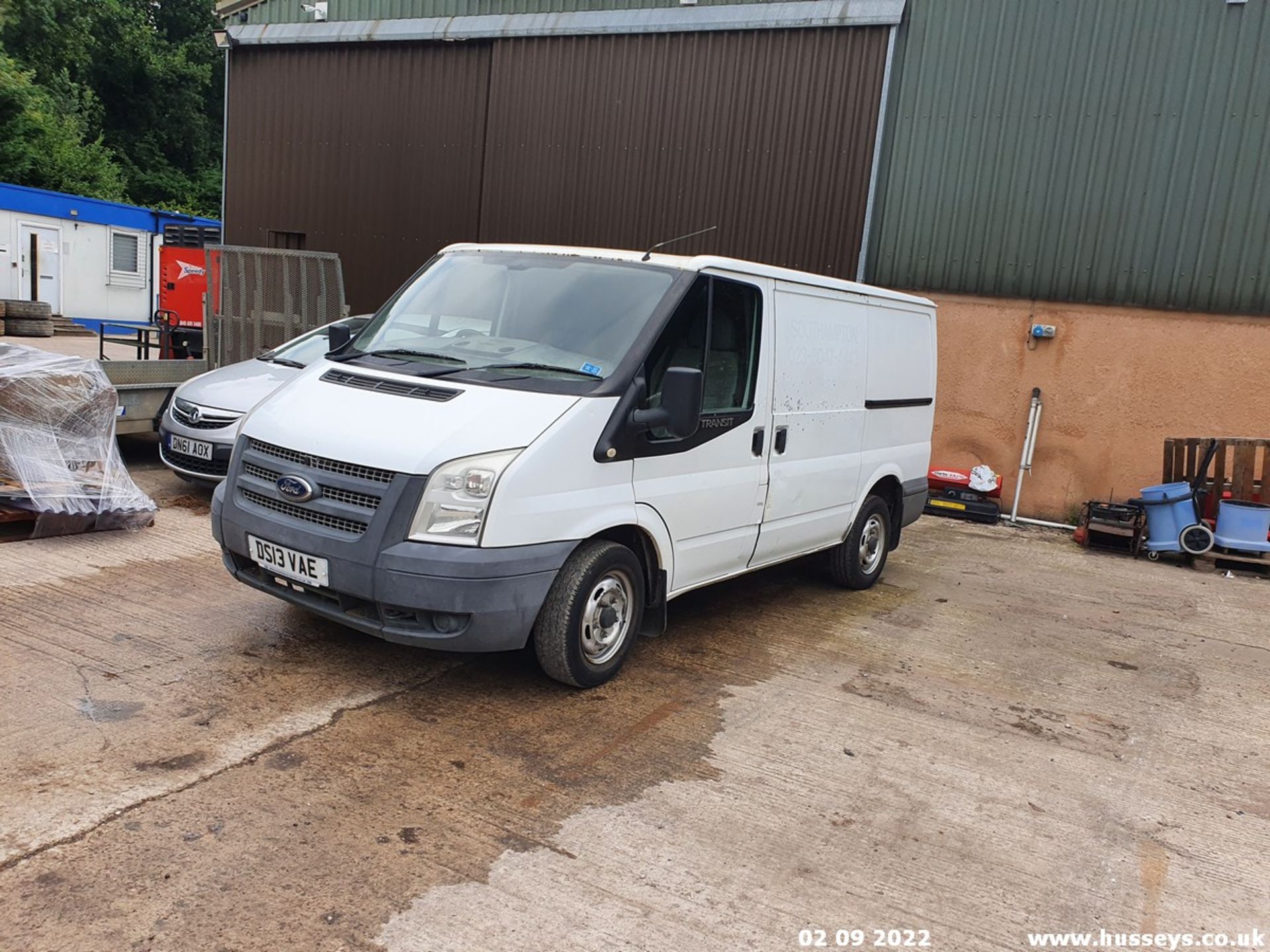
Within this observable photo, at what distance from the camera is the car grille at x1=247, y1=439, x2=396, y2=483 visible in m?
4.02

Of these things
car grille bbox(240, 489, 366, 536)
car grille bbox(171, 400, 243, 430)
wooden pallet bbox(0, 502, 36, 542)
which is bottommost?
wooden pallet bbox(0, 502, 36, 542)

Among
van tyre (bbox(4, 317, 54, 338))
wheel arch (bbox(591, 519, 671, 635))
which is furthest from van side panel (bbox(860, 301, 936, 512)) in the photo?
van tyre (bbox(4, 317, 54, 338))

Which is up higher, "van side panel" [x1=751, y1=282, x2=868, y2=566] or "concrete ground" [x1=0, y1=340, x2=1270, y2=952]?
"van side panel" [x1=751, y1=282, x2=868, y2=566]

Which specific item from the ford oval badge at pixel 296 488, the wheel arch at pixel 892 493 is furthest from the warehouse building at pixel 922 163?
the ford oval badge at pixel 296 488

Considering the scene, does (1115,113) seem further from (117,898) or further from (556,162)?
(117,898)

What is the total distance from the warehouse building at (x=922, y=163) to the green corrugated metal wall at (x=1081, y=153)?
0.07ft

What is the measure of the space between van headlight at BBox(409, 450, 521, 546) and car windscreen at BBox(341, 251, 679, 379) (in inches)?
25.5

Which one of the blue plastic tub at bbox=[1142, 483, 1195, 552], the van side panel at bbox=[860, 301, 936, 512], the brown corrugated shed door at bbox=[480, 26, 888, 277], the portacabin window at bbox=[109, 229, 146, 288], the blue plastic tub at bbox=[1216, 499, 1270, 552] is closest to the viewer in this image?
the van side panel at bbox=[860, 301, 936, 512]

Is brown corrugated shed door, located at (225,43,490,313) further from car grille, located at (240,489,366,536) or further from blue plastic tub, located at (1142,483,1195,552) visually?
car grille, located at (240,489,366,536)

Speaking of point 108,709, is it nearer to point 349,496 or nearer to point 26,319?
point 349,496

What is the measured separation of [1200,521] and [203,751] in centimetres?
841

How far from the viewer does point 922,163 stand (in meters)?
10.6

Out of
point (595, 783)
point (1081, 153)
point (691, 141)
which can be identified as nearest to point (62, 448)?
point (595, 783)

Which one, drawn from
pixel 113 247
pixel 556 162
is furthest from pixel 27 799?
pixel 113 247
